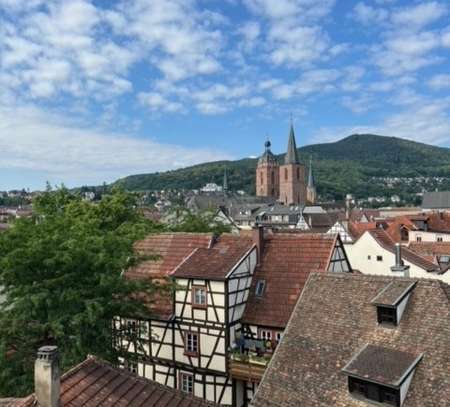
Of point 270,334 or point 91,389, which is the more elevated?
point 91,389

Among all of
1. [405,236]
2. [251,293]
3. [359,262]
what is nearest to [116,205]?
[251,293]

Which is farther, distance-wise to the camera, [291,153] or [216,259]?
[291,153]

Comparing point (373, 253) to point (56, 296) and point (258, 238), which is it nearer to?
point (258, 238)

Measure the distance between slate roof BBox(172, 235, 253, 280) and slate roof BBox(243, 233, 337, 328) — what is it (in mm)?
1292

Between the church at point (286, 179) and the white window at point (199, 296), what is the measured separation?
4524 inches

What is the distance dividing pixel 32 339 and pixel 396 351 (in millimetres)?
10901

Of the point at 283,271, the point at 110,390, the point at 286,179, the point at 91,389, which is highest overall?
the point at 286,179

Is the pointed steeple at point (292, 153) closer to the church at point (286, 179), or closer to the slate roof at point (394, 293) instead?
the church at point (286, 179)

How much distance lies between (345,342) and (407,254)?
73.4 ft

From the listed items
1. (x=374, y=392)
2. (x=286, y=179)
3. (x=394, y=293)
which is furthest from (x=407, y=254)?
(x=286, y=179)

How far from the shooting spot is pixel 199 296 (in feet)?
61.3

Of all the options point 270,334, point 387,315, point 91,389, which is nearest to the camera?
point 91,389

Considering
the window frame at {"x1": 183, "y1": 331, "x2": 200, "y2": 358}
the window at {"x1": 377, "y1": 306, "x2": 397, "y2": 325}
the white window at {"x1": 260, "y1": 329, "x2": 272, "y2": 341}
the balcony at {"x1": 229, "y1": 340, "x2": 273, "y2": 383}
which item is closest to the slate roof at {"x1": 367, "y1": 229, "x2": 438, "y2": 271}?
the white window at {"x1": 260, "y1": 329, "x2": 272, "y2": 341}

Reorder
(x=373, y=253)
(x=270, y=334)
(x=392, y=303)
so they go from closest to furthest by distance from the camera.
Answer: (x=392, y=303), (x=270, y=334), (x=373, y=253)
